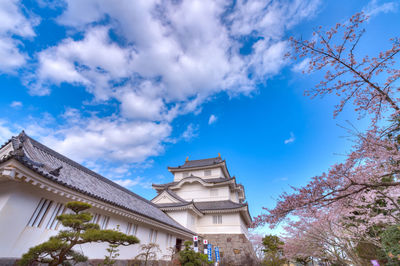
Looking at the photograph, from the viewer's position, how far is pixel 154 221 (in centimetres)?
888

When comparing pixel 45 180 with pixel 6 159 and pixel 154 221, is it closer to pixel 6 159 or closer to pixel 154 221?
pixel 6 159

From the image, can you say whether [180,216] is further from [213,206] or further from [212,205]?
[212,205]

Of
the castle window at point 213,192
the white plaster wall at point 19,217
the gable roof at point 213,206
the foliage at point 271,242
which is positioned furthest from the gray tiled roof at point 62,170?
the foliage at point 271,242

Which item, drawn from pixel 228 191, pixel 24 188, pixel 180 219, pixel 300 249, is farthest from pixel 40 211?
pixel 228 191

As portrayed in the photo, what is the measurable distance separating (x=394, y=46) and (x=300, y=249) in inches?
482

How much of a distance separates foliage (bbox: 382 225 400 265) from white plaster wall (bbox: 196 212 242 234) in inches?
361

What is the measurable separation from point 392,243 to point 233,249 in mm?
9831

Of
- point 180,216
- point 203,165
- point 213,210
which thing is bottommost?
point 180,216

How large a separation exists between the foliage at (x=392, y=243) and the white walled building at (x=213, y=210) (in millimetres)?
7685

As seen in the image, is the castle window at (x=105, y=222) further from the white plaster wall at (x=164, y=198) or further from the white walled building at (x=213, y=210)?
the white plaster wall at (x=164, y=198)

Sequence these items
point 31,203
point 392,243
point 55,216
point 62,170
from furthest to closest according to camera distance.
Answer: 1. point 392,243
2. point 62,170
3. point 55,216
4. point 31,203

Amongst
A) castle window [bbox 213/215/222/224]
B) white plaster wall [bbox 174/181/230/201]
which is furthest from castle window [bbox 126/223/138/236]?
white plaster wall [bbox 174/181/230/201]

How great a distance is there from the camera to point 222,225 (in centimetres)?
1538

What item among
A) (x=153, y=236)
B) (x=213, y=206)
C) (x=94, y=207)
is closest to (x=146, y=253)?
(x=153, y=236)
